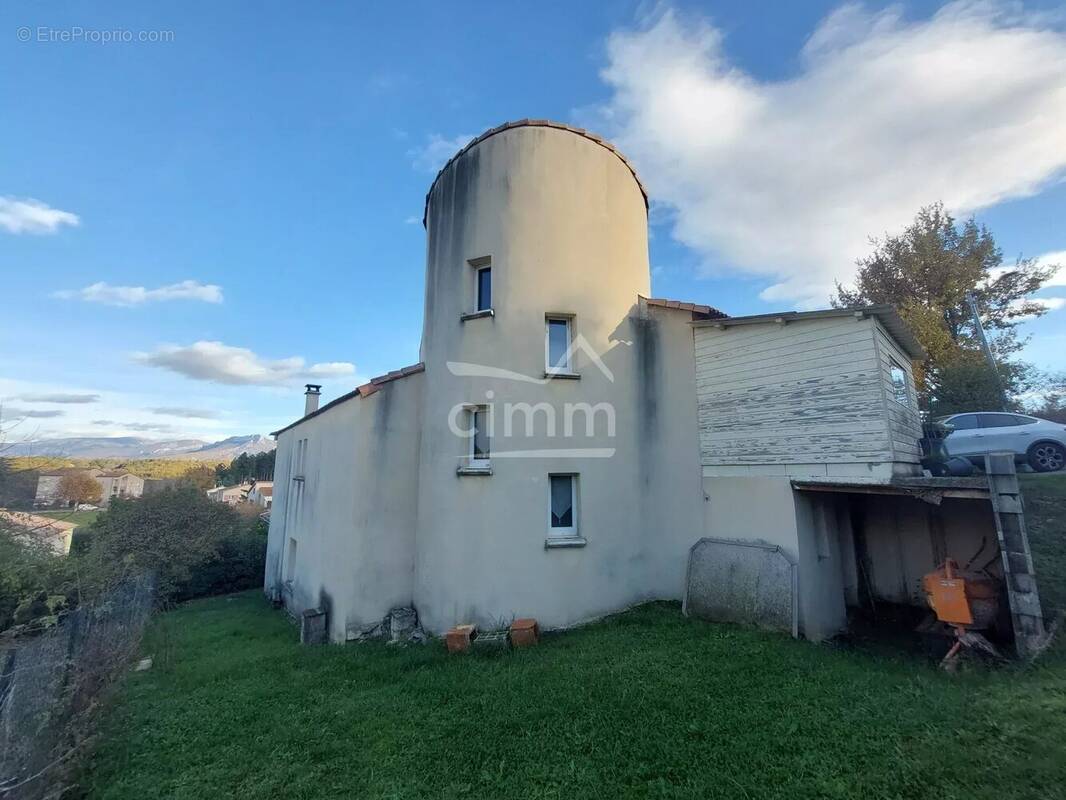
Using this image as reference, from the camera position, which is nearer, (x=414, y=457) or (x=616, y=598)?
(x=616, y=598)

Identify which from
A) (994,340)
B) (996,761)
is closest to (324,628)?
(996,761)

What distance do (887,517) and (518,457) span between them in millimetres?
8997

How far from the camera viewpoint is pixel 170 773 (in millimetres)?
5047

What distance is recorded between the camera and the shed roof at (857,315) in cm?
750

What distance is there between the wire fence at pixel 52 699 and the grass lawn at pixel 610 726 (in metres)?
0.66

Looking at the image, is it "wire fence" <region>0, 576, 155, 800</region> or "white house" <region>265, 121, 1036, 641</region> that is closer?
"wire fence" <region>0, 576, 155, 800</region>

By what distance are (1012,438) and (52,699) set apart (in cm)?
1874

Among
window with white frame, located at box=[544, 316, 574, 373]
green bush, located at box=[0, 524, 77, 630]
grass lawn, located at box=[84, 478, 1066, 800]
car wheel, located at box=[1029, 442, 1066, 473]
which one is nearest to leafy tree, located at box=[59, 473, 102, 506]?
green bush, located at box=[0, 524, 77, 630]

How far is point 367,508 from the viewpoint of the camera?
9547mm

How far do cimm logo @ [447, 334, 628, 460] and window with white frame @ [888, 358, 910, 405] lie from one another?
516 centimetres

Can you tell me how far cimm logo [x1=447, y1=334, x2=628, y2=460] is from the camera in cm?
910

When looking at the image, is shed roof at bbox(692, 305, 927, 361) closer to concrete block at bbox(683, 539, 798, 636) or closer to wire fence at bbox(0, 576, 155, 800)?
concrete block at bbox(683, 539, 798, 636)

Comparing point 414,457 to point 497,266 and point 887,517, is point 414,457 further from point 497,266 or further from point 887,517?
point 887,517

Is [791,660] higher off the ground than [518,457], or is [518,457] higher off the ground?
[518,457]
